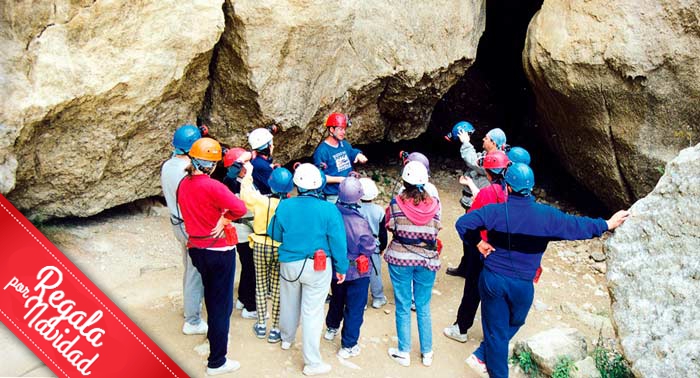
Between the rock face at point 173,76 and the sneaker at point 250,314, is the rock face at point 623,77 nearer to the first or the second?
the rock face at point 173,76

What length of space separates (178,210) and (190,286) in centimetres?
68

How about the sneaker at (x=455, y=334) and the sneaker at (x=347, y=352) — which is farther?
the sneaker at (x=455, y=334)

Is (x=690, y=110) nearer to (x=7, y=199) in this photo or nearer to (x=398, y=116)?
(x=398, y=116)

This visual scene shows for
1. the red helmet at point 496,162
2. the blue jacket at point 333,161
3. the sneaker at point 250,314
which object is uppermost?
the red helmet at point 496,162

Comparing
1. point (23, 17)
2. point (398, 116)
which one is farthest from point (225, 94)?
point (398, 116)

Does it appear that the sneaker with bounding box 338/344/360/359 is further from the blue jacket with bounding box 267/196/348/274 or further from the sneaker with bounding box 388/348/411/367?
the blue jacket with bounding box 267/196/348/274

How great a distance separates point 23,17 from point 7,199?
1.75 metres

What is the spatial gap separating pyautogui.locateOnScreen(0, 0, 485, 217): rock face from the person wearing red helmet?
1.07 meters

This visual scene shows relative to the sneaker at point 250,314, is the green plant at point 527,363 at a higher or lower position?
higher

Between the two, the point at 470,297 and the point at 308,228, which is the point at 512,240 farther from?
the point at 308,228

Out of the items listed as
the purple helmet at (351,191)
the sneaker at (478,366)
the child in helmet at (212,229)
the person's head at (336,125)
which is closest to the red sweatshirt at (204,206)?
the child in helmet at (212,229)

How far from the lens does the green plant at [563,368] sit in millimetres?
4966

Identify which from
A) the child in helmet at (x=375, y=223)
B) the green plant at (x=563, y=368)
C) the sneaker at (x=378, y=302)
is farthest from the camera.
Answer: the sneaker at (x=378, y=302)

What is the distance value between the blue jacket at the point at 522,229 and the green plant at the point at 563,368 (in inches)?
37.1
